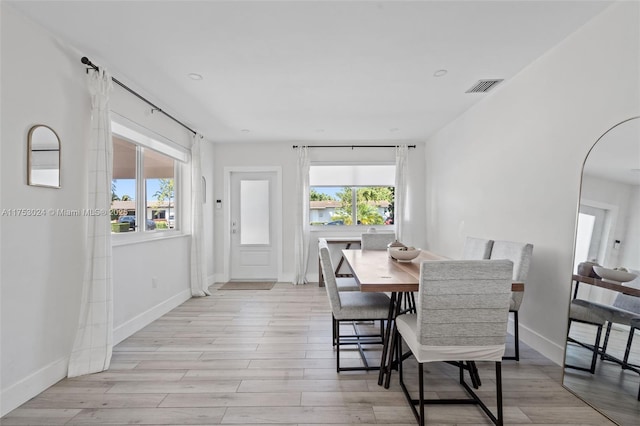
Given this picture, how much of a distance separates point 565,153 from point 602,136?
1.12 ft

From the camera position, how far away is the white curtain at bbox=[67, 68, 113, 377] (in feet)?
7.77

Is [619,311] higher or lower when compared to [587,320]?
higher

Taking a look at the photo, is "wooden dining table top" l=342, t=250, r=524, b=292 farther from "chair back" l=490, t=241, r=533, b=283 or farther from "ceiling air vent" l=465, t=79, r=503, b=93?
"ceiling air vent" l=465, t=79, r=503, b=93

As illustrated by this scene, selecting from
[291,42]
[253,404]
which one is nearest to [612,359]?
[253,404]

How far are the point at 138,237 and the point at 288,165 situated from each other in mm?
2734

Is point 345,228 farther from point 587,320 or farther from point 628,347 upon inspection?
point 628,347

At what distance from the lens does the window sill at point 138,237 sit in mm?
3001

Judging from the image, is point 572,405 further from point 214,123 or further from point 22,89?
point 214,123

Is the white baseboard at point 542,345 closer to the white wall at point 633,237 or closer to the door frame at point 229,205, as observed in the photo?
the white wall at point 633,237

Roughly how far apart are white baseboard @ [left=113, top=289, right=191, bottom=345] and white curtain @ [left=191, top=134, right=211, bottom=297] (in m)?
0.20

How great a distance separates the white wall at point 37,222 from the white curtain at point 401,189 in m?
4.26

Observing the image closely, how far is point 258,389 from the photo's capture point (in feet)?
7.00

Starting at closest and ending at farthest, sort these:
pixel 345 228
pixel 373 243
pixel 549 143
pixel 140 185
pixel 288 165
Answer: pixel 549 143 → pixel 140 185 → pixel 373 243 → pixel 288 165 → pixel 345 228

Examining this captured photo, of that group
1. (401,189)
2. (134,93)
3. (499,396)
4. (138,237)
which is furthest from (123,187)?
(401,189)
